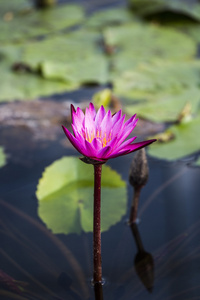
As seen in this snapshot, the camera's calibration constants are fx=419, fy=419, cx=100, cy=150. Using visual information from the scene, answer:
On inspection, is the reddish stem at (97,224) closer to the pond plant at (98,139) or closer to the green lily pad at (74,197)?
the pond plant at (98,139)

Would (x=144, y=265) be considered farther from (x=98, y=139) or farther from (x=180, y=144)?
(x=180, y=144)

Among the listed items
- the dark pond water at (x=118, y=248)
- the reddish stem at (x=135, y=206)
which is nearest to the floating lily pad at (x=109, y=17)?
the dark pond water at (x=118, y=248)

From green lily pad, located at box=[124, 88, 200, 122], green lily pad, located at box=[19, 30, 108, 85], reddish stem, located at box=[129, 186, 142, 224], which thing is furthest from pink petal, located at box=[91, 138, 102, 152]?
green lily pad, located at box=[19, 30, 108, 85]

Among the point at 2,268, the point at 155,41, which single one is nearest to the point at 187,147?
the point at 2,268

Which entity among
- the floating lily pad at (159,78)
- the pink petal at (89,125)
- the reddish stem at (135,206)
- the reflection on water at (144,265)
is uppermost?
the pink petal at (89,125)

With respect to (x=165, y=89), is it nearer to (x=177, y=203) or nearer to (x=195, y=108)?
(x=195, y=108)

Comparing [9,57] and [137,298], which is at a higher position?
[9,57]

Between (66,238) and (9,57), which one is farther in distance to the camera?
(9,57)
